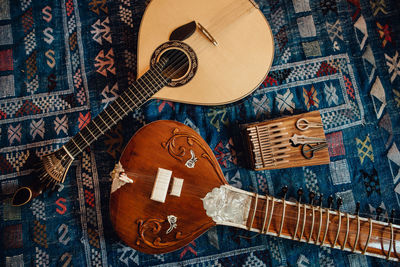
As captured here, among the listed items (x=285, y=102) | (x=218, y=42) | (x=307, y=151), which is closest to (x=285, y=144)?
(x=307, y=151)

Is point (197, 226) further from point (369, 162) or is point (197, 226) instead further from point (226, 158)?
point (369, 162)

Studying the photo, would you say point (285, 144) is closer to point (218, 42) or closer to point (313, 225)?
point (313, 225)

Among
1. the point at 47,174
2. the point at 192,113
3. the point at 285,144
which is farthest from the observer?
the point at 192,113

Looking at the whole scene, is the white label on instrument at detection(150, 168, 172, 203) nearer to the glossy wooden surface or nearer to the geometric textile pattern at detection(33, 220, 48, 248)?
the glossy wooden surface

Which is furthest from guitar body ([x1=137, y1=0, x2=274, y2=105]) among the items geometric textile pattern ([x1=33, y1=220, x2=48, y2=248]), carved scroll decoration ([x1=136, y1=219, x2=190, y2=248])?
geometric textile pattern ([x1=33, y1=220, x2=48, y2=248])

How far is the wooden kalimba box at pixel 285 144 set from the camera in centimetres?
156

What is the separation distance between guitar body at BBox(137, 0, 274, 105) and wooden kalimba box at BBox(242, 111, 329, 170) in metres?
0.24

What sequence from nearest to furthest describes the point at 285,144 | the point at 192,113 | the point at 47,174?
the point at 47,174
the point at 285,144
the point at 192,113

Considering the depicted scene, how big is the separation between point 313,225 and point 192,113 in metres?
0.91

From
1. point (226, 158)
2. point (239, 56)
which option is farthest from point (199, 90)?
point (226, 158)

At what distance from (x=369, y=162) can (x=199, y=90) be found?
114cm

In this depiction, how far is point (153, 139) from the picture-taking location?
1495 mm

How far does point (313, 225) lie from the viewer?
1.47 meters

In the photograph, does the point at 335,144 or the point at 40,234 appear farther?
the point at 335,144
